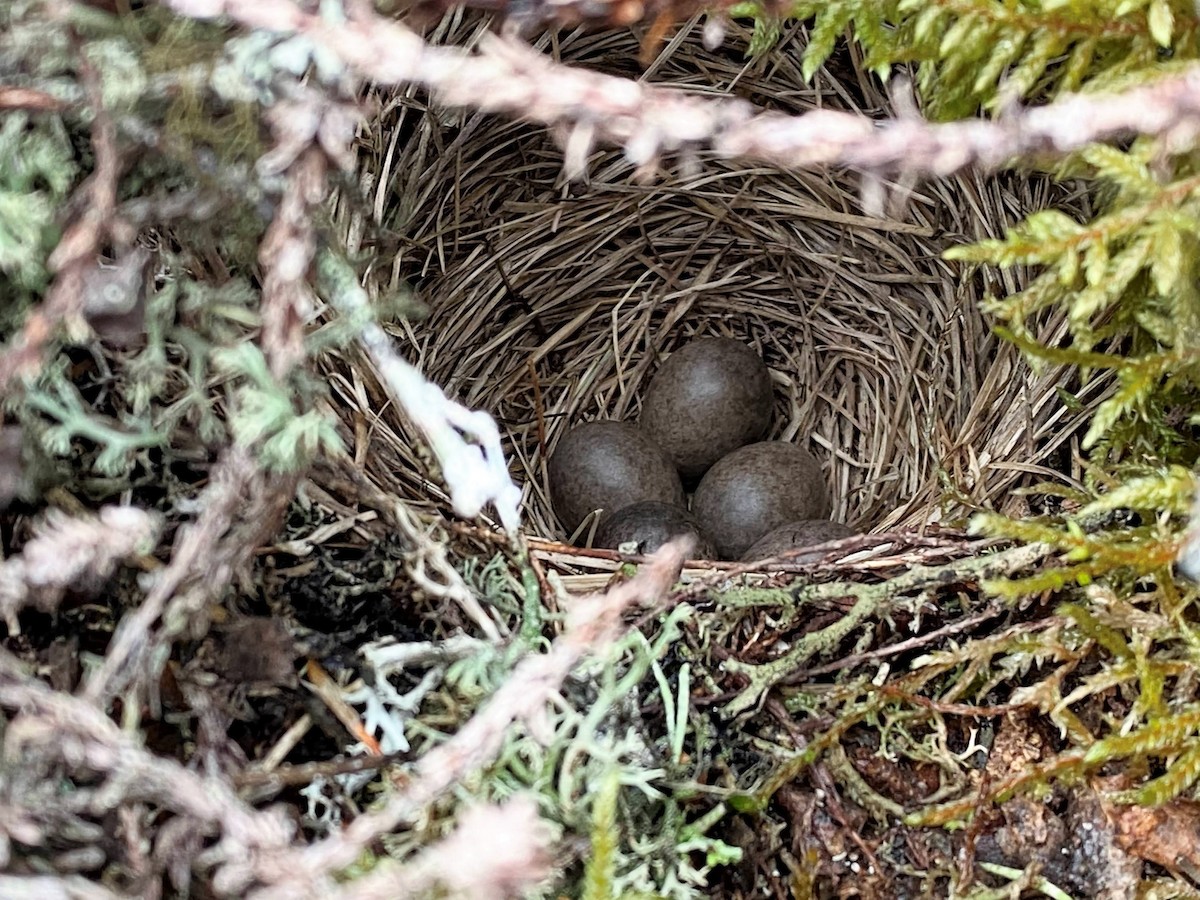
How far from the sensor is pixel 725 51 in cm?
161

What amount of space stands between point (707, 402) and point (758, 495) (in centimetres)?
20

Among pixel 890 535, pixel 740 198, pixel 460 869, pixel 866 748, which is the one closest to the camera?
pixel 460 869

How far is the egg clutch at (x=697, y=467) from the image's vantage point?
161 centimetres

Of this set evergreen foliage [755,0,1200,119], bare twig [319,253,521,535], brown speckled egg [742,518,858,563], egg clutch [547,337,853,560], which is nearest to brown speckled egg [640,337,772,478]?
egg clutch [547,337,853,560]

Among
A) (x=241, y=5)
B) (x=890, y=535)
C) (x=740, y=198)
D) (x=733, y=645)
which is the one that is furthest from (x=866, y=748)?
(x=740, y=198)

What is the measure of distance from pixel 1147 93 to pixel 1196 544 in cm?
46

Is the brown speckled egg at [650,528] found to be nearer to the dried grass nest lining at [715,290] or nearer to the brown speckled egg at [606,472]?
the brown speckled egg at [606,472]

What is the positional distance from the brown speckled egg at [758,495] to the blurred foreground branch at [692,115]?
1.05 meters

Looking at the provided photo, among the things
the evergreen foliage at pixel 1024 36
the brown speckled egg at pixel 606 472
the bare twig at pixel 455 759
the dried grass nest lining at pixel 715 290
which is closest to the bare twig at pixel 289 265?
the bare twig at pixel 455 759

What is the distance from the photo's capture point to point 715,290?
1.87 m

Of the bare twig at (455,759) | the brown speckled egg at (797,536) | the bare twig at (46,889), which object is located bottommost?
the brown speckled egg at (797,536)

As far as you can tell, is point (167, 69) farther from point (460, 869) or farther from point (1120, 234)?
point (1120, 234)

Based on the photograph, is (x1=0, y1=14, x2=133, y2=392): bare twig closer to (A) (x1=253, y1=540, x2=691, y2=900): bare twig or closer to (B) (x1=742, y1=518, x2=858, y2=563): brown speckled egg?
(A) (x1=253, y1=540, x2=691, y2=900): bare twig

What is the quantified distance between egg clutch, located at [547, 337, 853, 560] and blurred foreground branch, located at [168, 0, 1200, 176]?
959 mm
